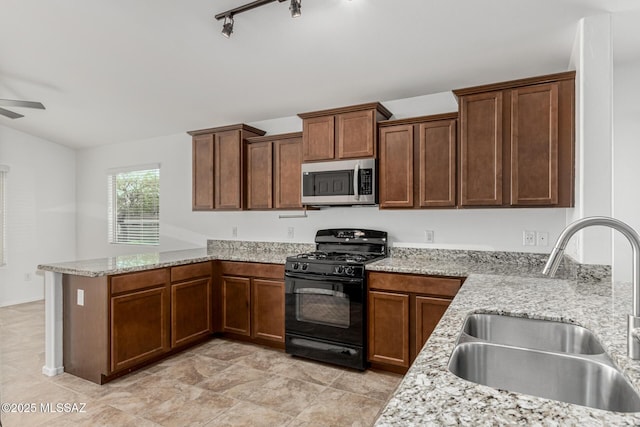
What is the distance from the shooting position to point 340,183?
3.39 metres

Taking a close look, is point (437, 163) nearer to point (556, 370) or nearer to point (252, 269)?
point (252, 269)

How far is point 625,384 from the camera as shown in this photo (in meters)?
0.94

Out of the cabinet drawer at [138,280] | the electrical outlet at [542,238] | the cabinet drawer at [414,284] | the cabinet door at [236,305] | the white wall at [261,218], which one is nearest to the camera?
the cabinet drawer at [414,284]

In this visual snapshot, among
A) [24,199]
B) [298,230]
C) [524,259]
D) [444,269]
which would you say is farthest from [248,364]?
[24,199]

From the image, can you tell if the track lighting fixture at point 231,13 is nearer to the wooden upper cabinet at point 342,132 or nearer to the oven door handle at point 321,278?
the wooden upper cabinet at point 342,132

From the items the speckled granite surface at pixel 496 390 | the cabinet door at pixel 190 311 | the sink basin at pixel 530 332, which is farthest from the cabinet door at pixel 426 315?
the cabinet door at pixel 190 311

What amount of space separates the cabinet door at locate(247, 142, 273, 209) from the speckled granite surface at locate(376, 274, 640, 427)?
254cm

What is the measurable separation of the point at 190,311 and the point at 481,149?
303cm

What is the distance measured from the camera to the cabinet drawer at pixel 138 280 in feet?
9.32

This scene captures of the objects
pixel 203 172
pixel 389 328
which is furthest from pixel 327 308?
pixel 203 172

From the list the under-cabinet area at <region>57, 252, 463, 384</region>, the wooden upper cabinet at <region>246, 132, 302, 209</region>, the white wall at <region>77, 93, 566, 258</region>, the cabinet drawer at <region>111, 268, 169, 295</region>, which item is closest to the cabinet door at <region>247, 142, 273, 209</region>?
the wooden upper cabinet at <region>246, 132, 302, 209</region>

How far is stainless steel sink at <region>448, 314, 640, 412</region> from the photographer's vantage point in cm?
101

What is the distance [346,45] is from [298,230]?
82.2 inches

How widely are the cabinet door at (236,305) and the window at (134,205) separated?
2025mm
